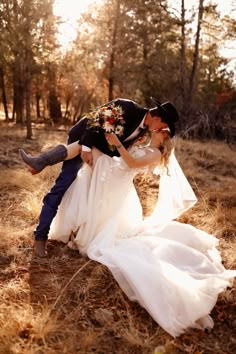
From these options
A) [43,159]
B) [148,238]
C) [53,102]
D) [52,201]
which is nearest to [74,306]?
[148,238]

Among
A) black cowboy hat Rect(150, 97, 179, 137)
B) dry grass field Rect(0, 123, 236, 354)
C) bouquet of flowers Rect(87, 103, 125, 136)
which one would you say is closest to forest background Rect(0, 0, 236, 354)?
dry grass field Rect(0, 123, 236, 354)

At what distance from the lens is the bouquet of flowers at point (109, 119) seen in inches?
147

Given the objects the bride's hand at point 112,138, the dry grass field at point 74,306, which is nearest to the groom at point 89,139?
the bride's hand at point 112,138

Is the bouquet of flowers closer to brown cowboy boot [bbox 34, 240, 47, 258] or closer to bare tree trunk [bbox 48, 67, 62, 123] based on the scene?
brown cowboy boot [bbox 34, 240, 47, 258]

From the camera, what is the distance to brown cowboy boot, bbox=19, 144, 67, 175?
12.5ft

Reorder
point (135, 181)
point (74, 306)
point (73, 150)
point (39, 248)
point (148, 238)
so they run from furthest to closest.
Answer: point (135, 181), point (73, 150), point (39, 248), point (148, 238), point (74, 306)

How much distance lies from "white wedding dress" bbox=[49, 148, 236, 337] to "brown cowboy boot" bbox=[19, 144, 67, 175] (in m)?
0.35

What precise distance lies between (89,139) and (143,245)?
1.24 metres

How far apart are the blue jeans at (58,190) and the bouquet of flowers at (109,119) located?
31 centimetres

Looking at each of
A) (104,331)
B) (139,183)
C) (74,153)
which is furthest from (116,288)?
(139,183)

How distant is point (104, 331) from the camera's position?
9.18 ft

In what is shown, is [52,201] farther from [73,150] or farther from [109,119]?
[109,119]

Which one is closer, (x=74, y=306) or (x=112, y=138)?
(x=74, y=306)

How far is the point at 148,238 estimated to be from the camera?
3.59 meters
